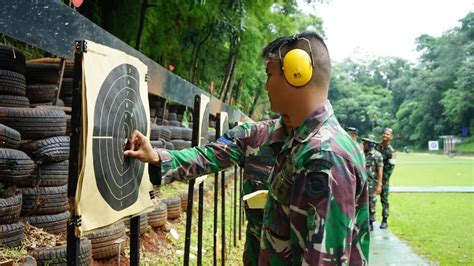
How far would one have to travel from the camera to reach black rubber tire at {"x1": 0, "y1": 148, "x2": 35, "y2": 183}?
2.91 metres

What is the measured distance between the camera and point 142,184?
2.18 meters

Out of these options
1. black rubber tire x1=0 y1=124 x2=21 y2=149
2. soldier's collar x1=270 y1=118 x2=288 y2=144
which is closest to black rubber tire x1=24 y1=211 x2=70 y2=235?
black rubber tire x1=0 y1=124 x2=21 y2=149

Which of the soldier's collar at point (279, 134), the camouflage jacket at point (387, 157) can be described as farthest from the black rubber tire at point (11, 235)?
the camouflage jacket at point (387, 157)

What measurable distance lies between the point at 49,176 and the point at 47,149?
20 cm

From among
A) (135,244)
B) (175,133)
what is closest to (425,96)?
(175,133)

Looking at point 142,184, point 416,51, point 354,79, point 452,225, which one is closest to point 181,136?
point 452,225

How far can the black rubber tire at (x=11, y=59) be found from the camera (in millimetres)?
3459

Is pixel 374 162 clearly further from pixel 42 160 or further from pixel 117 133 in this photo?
pixel 117 133

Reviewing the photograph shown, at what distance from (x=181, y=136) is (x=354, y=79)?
86420mm

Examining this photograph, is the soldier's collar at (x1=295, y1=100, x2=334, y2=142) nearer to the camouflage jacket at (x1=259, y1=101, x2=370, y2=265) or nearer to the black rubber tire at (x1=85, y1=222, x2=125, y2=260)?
the camouflage jacket at (x1=259, y1=101, x2=370, y2=265)

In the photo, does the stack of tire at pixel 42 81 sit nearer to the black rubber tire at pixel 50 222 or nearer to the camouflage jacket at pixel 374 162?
the black rubber tire at pixel 50 222

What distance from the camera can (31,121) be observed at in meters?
3.24

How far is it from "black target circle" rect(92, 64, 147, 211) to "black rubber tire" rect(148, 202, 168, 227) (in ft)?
9.71

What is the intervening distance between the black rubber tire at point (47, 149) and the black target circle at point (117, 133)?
52.5 inches
